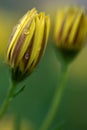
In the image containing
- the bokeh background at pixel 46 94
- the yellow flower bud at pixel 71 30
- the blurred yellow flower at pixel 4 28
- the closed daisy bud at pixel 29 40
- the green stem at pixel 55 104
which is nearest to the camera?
the closed daisy bud at pixel 29 40

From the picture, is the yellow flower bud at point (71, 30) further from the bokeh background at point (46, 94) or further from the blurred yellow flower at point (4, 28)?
the blurred yellow flower at point (4, 28)

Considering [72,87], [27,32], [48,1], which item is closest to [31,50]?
[27,32]

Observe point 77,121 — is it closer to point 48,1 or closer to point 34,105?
point 34,105

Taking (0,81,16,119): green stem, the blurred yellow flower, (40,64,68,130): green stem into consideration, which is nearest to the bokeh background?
the blurred yellow flower

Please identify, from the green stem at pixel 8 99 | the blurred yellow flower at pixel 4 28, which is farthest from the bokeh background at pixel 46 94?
the green stem at pixel 8 99

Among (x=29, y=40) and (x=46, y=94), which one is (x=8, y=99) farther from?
(x=46, y=94)

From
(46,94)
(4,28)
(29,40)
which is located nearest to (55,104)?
(29,40)
